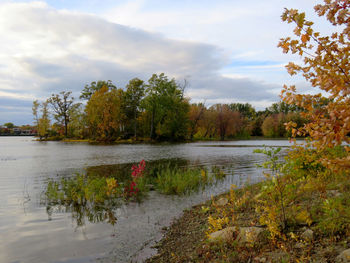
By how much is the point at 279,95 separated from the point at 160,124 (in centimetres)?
5589

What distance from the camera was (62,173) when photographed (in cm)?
1489

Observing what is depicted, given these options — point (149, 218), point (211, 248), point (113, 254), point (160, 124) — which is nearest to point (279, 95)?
point (211, 248)

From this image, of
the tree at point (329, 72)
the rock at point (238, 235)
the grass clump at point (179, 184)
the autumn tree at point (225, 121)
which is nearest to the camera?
the tree at point (329, 72)

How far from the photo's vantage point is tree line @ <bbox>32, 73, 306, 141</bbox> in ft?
190

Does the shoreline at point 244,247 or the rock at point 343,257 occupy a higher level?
the rock at point 343,257

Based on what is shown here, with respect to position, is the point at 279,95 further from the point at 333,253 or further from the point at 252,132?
the point at 252,132

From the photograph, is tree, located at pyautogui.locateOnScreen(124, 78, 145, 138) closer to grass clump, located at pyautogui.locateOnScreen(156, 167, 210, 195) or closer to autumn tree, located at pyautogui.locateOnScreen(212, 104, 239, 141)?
autumn tree, located at pyautogui.locateOnScreen(212, 104, 239, 141)

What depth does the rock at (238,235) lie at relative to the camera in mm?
4269

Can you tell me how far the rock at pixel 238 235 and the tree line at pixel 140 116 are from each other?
175ft

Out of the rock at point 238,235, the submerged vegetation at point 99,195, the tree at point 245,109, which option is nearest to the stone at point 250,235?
the rock at point 238,235

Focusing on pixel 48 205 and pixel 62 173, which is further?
pixel 62 173

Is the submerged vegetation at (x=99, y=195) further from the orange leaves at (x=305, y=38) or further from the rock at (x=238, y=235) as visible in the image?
the orange leaves at (x=305, y=38)

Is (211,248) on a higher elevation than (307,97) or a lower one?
lower

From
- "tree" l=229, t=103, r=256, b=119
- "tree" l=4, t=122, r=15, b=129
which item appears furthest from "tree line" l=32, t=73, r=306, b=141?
"tree" l=4, t=122, r=15, b=129
